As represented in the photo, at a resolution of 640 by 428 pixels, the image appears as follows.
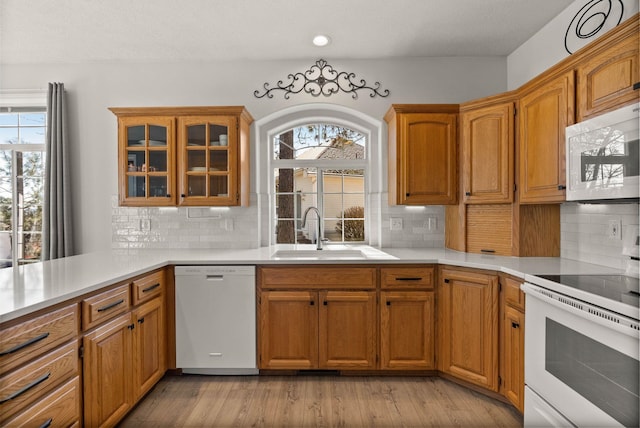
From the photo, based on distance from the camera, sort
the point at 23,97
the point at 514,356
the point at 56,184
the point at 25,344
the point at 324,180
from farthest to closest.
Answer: the point at 324,180 < the point at 23,97 < the point at 56,184 < the point at 514,356 < the point at 25,344

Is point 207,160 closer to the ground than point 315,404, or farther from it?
farther from it

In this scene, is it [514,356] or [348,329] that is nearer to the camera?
[514,356]

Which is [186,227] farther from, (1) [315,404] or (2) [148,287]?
(1) [315,404]

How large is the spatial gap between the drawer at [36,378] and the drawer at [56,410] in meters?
0.03

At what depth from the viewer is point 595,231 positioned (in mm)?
2285

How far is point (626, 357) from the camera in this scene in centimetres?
128

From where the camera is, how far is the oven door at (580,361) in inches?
50.8

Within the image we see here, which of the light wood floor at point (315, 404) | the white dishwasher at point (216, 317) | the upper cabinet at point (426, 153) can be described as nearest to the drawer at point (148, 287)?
the white dishwasher at point (216, 317)

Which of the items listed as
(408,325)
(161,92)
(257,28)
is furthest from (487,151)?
(161,92)

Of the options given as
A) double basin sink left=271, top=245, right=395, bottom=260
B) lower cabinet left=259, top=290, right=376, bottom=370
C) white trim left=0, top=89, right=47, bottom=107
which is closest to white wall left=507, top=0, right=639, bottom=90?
double basin sink left=271, top=245, right=395, bottom=260

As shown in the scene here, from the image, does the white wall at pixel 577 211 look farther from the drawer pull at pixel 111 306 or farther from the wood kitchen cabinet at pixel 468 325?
the drawer pull at pixel 111 306

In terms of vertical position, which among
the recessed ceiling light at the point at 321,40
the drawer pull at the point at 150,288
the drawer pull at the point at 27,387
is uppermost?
the recessed ceiling light at the point at 321,40

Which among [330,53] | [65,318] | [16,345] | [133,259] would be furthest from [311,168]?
[16,345]

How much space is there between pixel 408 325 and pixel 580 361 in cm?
123
